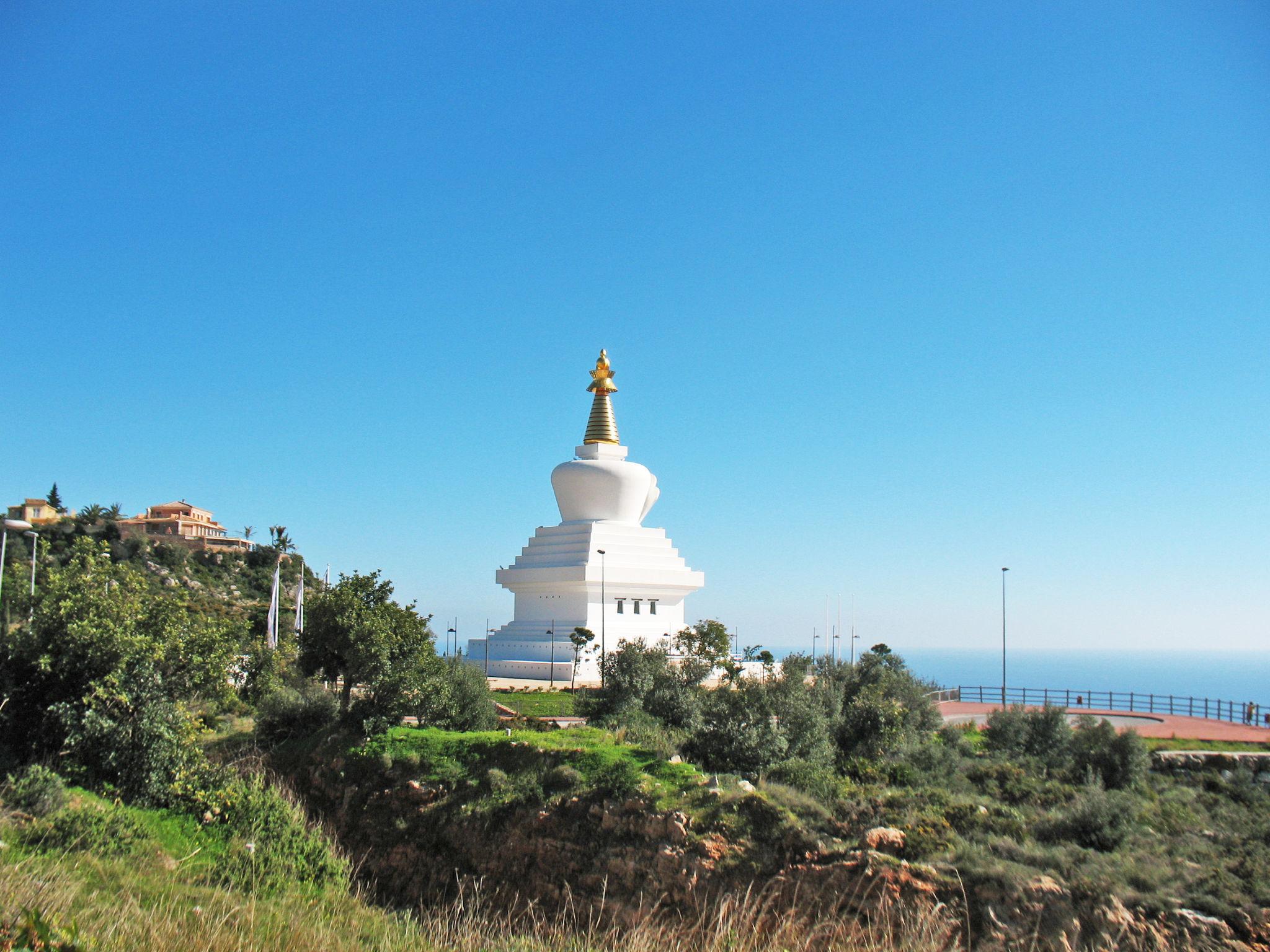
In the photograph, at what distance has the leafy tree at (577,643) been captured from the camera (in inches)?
1268

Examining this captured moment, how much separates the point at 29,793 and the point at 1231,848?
1882 cm

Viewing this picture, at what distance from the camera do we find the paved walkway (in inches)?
1064

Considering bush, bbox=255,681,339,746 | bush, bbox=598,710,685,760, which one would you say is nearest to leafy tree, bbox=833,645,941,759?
bush, bbox=598,710,685,760

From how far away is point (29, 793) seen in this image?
15.0 m

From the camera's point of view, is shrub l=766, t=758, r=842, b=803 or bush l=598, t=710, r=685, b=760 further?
bush l=598, t=710, r=685, b=760

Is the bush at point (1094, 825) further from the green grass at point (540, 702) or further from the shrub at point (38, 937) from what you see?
the shrub at point (38, 937)

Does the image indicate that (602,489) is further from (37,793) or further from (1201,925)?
(1201,925)

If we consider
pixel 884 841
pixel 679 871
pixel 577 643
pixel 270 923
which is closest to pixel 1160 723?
pixel 577 643

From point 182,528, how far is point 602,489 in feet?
142

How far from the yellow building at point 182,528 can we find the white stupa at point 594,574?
29862mm

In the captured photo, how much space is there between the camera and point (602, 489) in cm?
4075

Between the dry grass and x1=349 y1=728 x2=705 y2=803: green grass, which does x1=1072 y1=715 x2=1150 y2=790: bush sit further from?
the dry grass

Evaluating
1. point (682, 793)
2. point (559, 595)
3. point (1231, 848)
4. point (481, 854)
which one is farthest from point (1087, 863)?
point (559, 595)

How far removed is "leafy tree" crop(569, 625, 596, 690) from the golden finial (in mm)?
12007
